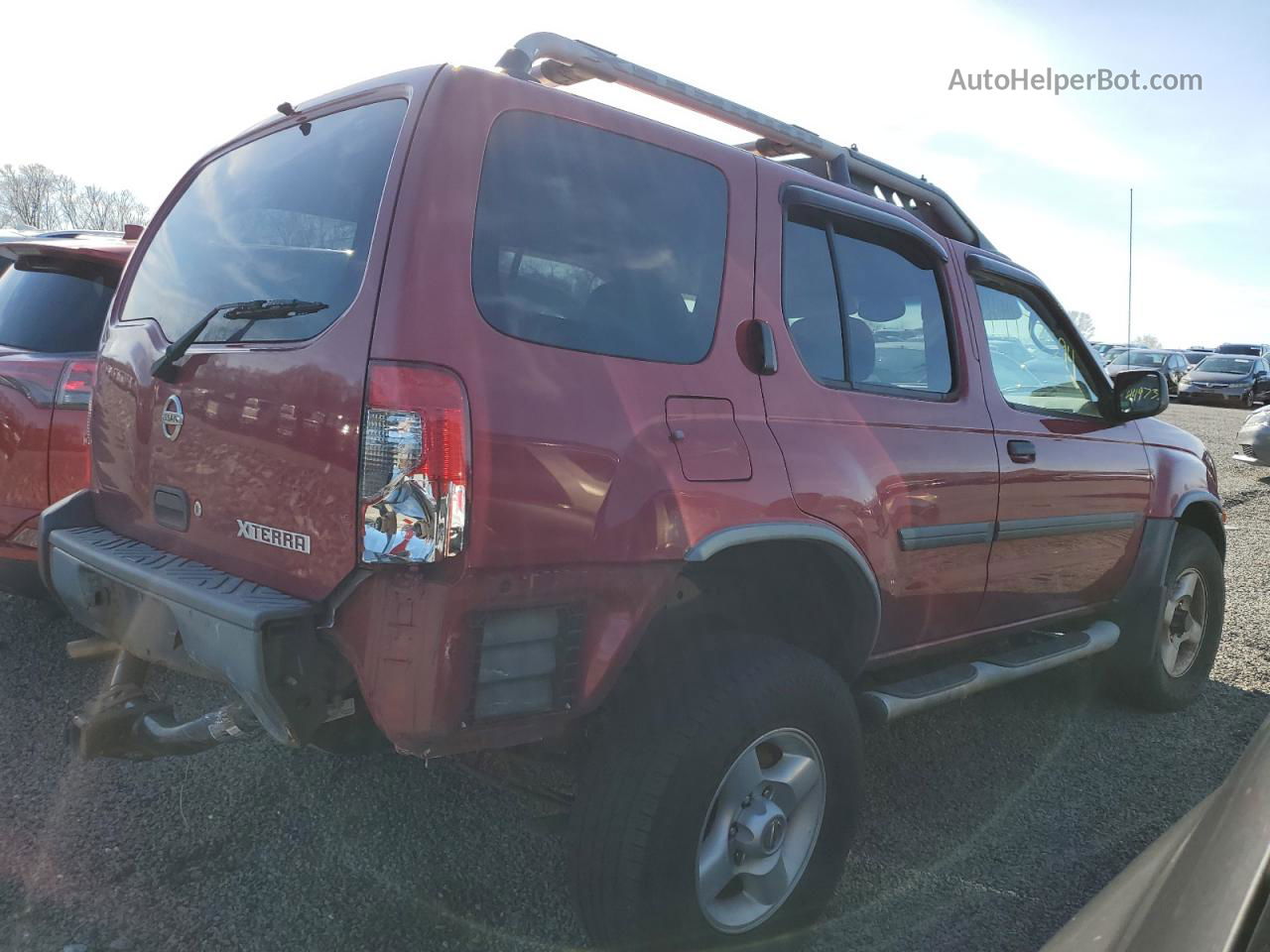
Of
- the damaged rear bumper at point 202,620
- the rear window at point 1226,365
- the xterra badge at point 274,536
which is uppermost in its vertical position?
the rear window at point 1226,365

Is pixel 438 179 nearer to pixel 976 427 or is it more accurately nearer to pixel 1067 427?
pixel 976 427

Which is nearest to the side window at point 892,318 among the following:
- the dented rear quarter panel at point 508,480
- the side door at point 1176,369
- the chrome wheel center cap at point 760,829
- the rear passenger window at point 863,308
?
the rear passenger window at point 863,308

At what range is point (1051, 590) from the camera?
3635mm

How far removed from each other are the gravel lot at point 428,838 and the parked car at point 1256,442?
822cm

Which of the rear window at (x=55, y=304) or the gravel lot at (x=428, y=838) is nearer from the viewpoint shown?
the gravel lot at (x=428, y=838)

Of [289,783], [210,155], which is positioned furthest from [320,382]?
[289,783]

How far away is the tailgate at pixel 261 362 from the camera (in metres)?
1.95

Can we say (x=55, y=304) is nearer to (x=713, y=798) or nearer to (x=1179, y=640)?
(x=713, y=798)

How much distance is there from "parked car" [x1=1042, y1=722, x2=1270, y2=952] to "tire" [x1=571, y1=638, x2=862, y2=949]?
0.80m

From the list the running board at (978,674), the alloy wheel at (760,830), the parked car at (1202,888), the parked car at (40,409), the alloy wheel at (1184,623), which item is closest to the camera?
the parked car at (1202,888)

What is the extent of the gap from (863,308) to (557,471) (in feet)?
4.76

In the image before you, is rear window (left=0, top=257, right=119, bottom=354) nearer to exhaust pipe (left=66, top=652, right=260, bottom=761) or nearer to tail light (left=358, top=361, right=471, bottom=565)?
exhaust pipe (left=66, top=652, right=260, bottom=761)

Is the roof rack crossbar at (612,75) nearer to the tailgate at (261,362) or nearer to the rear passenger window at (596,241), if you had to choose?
the rear passenger window at (596,241)

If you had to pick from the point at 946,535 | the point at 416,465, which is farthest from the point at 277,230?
the point at 946,535
